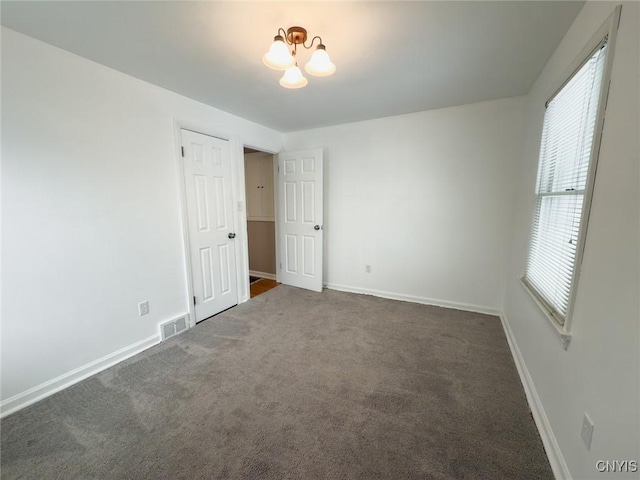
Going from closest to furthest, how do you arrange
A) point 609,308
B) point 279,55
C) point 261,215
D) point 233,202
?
point 609,308 → point 279,55 → point 233,202 → point 261,215

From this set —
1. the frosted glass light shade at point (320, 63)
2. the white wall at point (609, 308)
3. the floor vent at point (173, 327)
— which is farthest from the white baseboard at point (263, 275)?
the white wall at point (609, 308)

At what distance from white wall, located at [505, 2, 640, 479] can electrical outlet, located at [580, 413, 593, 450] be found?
0.10 feet

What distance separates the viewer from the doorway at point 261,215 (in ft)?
14.2

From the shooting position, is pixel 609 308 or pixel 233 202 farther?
pixel 233 202

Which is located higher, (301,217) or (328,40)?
(328,40)

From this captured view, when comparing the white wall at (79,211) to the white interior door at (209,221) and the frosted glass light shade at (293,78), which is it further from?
the frosted glass light shade at (293,78)

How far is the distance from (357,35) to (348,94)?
897mm

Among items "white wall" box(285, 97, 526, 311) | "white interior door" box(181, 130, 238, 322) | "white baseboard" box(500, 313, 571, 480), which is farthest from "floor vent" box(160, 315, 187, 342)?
"white baseboard" box(500, 313, 571, 480)

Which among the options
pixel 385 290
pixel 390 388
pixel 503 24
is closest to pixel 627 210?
pixel 503 24

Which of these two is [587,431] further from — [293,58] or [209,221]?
[209,221]

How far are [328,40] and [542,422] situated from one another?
8.70ft

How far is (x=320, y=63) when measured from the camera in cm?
143

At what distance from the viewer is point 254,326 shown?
2721 mm

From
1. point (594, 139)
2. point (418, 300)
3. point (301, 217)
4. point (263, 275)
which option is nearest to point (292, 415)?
point (594, 139)
